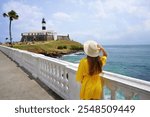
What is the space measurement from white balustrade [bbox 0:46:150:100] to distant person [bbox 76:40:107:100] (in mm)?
232

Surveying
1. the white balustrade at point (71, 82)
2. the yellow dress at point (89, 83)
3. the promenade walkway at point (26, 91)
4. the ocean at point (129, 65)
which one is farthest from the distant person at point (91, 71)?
the ocean at point (129, 65)

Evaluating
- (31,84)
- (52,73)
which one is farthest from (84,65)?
(31,84)

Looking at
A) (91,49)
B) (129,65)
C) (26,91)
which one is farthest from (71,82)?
(129,65)

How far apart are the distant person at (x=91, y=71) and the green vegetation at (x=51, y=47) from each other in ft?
269

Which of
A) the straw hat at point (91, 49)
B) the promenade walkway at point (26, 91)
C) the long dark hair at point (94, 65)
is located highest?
the straw hat at point (91, 49)

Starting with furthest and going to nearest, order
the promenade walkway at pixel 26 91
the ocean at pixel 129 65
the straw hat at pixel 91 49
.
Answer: the ocean at pixel 129 65, the promenade walkway at pixel 26 91, the straw hat at pixel 91 49

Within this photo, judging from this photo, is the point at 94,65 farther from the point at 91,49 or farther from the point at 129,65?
the point at 129,65

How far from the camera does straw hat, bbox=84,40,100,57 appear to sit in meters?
4.32

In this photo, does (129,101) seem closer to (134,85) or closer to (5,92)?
(134,85)

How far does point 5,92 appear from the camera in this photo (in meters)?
8.30

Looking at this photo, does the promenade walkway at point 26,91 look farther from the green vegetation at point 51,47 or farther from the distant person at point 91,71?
the green vegetation at point 51,47

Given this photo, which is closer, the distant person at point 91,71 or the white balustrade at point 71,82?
the white balustrade at point 71,82

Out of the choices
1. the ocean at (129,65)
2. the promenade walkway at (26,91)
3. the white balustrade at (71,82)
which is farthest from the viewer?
the ocean at (129,65)

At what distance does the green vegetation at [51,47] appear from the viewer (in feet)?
289
